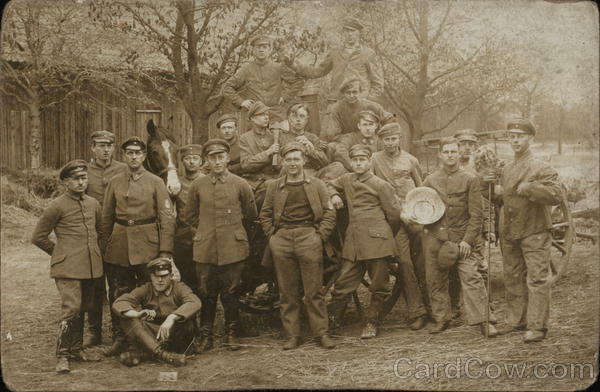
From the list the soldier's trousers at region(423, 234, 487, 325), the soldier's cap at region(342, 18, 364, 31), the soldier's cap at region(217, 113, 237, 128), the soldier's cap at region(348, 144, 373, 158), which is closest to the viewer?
the soldier's trousers at region(423, 234, 487, 325)

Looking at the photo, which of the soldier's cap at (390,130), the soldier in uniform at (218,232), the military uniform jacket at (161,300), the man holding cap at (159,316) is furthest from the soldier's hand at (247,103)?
the military uniform jacket at (161,300)

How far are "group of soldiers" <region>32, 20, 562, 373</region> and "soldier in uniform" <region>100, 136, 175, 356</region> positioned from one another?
11 millimetres

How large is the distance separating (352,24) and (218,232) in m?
2.13

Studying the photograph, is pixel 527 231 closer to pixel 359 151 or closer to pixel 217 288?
pixel 359 151

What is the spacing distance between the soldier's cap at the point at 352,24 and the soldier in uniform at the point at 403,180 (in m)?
0.89

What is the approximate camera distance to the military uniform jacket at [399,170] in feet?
16.9

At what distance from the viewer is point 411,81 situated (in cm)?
522

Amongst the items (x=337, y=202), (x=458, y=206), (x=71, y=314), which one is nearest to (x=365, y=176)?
(x=337, y=202)

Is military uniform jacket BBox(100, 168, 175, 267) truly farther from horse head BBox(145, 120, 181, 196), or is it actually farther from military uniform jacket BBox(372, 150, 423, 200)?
military uniform jacket BBox(372, 150, 423, 200)

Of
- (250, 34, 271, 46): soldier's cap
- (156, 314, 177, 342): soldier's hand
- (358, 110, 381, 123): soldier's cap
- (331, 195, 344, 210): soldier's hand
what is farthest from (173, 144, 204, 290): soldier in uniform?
(358, 110, 381, 123): soldier's cap

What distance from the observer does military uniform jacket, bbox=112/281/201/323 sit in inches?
182

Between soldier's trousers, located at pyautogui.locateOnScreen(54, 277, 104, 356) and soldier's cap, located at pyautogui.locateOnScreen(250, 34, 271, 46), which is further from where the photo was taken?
soldier's cap, located at pyautogui.locateOnScreen(250, 34, 271, 46)

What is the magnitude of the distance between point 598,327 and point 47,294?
466 cm

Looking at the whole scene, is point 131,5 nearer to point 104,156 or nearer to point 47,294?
point 104,156
